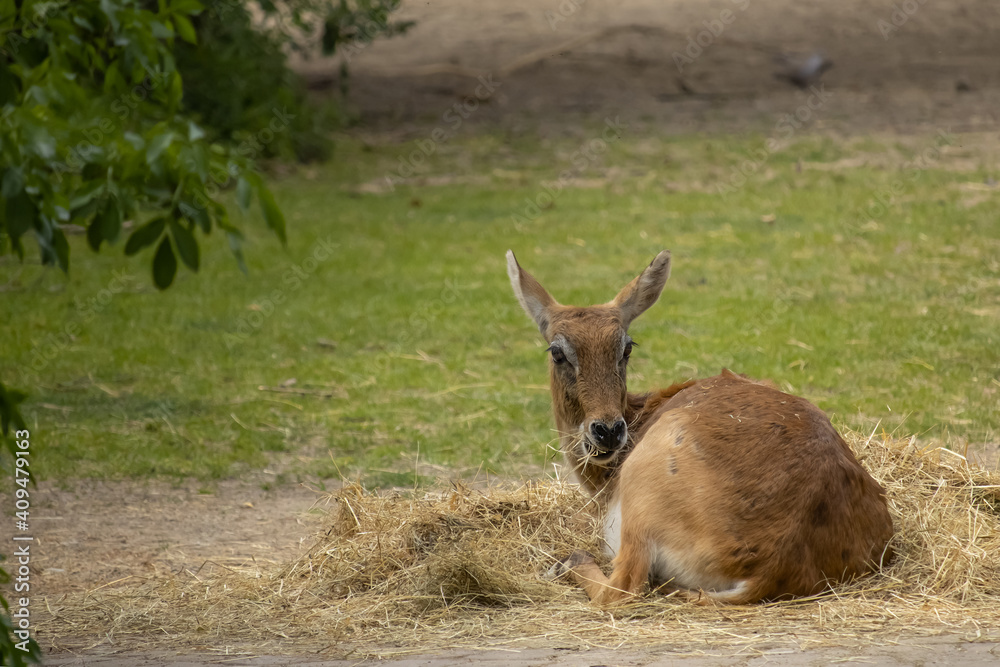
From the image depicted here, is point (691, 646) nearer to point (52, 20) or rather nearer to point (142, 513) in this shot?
point (52, 20)

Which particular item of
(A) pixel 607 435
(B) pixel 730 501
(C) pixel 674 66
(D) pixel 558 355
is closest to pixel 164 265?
(B) pixel 730 501

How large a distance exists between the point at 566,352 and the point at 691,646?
1.95 m

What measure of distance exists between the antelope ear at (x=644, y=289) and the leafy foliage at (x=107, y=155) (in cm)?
370

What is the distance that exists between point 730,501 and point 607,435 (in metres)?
0.87

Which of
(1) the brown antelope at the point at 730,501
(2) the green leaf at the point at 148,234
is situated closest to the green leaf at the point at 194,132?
(2) the green leaf at the point at 148,234

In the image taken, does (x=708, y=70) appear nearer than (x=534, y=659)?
No

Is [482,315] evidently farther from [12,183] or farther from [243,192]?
[12,183]

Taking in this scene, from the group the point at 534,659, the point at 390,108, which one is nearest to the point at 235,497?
the point at 534,659

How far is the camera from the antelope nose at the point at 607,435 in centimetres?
564

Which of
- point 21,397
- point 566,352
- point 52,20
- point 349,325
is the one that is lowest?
point 349,325

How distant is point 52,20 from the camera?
2.91 metres

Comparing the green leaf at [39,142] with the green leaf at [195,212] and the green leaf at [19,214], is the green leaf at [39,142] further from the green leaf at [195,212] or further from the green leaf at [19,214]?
the green leaf at [195,212]

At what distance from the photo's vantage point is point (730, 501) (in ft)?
16.3

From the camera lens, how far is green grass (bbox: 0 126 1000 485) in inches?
332
